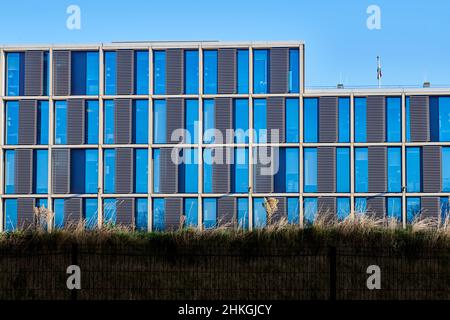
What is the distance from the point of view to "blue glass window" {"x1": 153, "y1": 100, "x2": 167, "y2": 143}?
144 ft

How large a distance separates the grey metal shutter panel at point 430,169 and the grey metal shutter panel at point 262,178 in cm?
944

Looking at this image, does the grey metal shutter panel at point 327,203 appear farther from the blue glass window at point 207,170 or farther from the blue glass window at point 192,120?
the blue glass window at point 192,120

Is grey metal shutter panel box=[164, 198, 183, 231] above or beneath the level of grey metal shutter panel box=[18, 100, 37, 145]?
beneath

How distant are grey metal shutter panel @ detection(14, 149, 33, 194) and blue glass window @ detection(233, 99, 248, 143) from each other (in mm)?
12898

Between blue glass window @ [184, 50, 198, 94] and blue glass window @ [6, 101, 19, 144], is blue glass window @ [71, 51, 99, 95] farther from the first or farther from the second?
blue glass window @ [184, 50, 198, 94]

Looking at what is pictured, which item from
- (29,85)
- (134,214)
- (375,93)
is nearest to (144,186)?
(134,214)

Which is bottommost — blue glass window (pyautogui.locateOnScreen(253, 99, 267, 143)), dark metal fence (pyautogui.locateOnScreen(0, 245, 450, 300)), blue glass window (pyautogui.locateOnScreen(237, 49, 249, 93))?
dark metal fence (pyautogui.locateOnScreen(0, 245, 450, 300))

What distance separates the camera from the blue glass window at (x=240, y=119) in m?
43.6

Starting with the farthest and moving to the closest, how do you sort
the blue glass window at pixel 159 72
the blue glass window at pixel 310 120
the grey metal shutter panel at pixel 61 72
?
1. the grey metal shutter panel at pixel 61 72
2. the blue glass window at pixel 159 72
3. the blue glass window at pixel 310 120

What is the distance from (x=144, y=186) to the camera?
43938mm

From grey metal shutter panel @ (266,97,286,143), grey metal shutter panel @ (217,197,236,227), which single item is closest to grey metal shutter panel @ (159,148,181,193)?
grey metal shutter panel @ (217,197,236,227)

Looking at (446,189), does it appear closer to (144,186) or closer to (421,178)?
(421,178)

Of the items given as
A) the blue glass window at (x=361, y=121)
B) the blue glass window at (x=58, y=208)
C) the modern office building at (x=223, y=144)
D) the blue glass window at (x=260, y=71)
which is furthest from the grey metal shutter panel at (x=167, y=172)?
the blue glass window at (x=361, y=121)

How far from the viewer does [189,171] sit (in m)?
43.8
